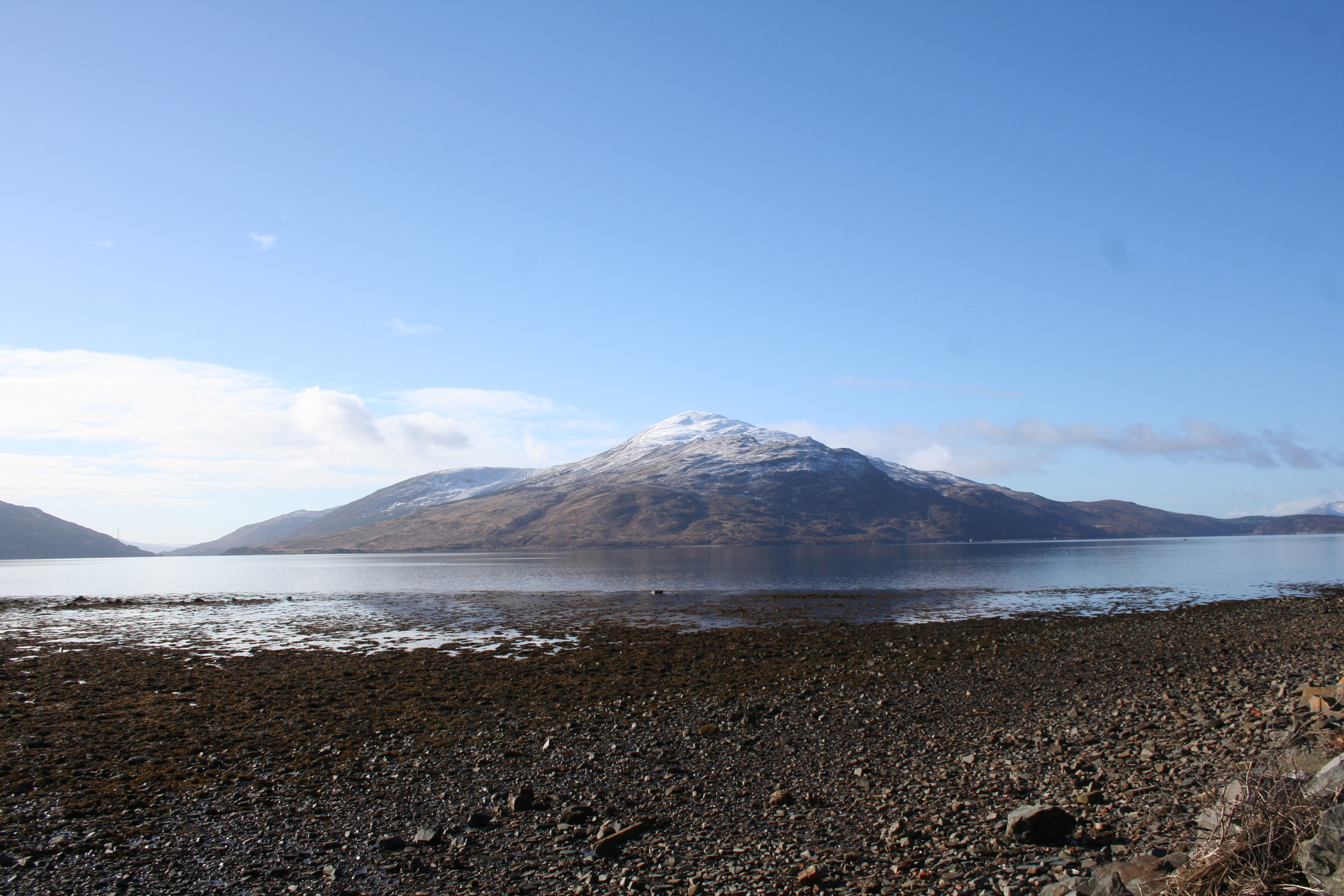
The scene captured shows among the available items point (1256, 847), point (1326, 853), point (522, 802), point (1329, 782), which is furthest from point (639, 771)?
point (1326, 853)

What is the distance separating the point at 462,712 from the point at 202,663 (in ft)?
57.2

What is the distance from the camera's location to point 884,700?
74.3ft

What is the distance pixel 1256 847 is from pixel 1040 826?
14.4ft

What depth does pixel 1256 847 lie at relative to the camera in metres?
7.32

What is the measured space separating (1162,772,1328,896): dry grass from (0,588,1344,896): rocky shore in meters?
1.23

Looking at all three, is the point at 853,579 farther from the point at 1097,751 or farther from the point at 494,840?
the point at 494,840

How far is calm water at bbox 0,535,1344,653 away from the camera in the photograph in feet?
152

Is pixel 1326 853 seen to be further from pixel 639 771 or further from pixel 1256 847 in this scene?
pixel 639 771

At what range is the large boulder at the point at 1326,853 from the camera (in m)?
6.66

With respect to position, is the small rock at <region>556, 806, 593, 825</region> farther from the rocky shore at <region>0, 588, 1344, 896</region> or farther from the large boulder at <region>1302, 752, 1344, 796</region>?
the large boulder at <region>1302, 752, 1344, 796</region>

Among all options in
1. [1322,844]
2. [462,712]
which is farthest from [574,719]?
[1322,844]

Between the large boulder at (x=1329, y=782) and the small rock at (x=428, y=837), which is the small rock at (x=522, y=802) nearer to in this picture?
the small rock at (x=428, y=837)

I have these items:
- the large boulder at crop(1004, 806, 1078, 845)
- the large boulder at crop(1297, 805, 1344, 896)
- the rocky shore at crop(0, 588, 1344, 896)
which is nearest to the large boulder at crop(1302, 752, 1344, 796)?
the large boulder at crop(1297, 805, 1344, 896)

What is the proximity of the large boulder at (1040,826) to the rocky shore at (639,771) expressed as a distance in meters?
0.04
